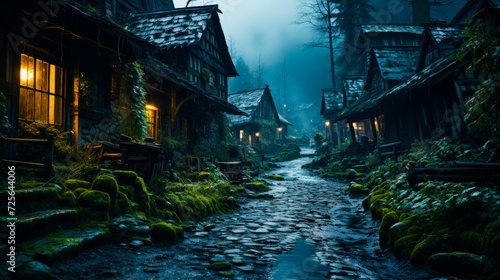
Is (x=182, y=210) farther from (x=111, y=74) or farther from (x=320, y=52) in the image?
(x=320, y=52)

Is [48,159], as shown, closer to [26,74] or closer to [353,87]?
[26,74]

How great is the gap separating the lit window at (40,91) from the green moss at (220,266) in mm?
5594

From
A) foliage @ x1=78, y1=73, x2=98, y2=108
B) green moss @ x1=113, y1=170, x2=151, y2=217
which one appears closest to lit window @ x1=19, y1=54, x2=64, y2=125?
foliage @ x1=78, y1=73, x2=98, y2=108

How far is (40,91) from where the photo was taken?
684 centimetres

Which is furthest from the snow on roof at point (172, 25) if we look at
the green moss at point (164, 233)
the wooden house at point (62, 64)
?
the green moss at point (164, 233)

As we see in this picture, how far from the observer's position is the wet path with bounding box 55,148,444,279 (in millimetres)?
3572

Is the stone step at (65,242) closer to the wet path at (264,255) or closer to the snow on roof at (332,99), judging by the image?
the wet path at (264,255)

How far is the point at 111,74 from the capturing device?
8836 millimetres

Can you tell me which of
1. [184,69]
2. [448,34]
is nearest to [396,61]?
[448,34]

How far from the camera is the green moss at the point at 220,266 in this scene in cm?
377

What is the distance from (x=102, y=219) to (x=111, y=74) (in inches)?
215

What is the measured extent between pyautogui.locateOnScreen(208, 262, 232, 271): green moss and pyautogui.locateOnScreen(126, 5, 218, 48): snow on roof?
42.9 ft

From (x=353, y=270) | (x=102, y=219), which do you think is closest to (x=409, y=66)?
(x=353, y=270)

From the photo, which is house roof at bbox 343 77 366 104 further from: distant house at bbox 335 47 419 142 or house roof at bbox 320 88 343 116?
house roof at bbox 320 88 343 116
